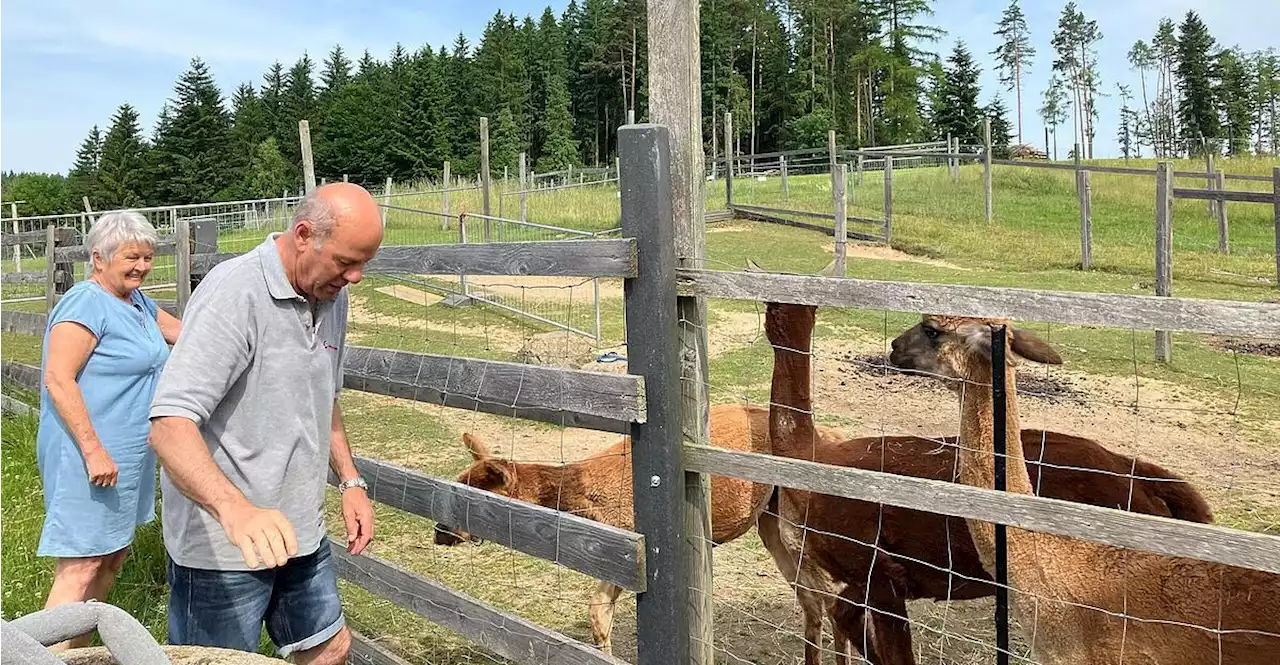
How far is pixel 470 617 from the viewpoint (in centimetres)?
342

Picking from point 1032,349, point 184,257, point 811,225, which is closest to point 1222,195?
point 811,225

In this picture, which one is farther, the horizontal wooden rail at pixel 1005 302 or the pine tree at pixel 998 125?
the pine tree at pixel 998 125

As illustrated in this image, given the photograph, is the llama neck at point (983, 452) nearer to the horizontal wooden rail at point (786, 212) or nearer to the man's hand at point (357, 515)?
the man's hand at point (357, 515)

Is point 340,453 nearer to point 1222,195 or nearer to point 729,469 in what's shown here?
point 729,469

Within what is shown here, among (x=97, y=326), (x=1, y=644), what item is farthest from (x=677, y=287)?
(x=97, y=326)

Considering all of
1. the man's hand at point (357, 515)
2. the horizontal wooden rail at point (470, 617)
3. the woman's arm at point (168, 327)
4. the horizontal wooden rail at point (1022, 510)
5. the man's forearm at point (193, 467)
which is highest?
the woman's arm at point (168, 327)

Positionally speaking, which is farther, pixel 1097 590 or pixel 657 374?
pixel 1097 590

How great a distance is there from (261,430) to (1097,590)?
2.59m

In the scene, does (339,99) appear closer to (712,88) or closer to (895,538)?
(712,88)

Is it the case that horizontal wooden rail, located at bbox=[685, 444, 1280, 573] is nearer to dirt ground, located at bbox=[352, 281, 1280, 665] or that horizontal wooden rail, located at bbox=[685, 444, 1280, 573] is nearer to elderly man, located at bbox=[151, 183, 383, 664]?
elderly man, located at bbox=[151, 183, 383, 664]

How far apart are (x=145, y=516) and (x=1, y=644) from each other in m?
3.04

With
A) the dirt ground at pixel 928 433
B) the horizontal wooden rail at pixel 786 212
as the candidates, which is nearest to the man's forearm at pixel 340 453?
the dirt ground at pixel 928 433

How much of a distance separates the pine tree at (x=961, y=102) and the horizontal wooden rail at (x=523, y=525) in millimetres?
64265

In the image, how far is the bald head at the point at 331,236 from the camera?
238cm
